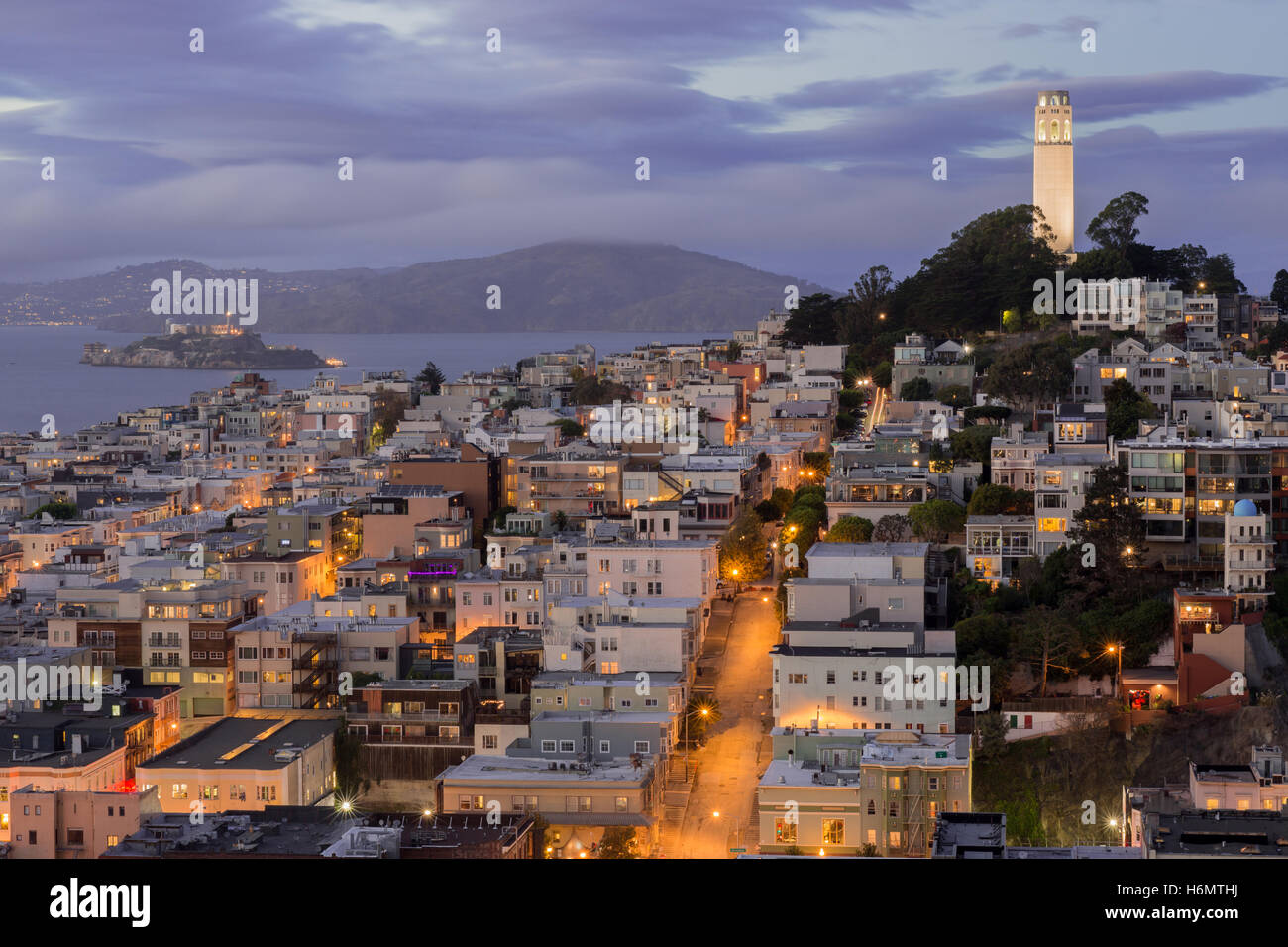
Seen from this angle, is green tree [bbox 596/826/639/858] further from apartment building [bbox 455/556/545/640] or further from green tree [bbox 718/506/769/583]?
green tree [bbox 718/506/769/583]

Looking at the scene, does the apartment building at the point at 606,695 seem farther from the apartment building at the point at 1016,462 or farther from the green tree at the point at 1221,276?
the green tree at the point at 1221,276

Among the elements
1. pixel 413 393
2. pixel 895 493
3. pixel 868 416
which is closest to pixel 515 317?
pixel 413 393

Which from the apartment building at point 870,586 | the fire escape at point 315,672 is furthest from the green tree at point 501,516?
the apartment building at point 870,586

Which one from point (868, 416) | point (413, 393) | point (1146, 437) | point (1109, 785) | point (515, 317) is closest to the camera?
point (1109, 785)

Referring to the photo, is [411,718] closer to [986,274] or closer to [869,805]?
[869,805]

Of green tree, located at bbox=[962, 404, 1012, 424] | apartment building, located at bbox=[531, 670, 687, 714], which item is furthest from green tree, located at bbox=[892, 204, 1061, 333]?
apartment building, located at bbox=[531, 670, 687, 714]

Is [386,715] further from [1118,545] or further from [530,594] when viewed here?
[1118,545]
